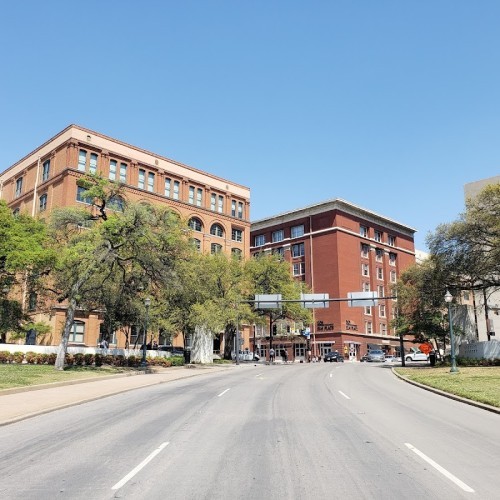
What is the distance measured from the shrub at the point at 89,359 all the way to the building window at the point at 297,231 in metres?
60.1

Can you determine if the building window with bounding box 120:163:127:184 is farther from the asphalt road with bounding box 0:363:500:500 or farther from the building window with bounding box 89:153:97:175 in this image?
the asphalt road with bounding box 0:363:500:500

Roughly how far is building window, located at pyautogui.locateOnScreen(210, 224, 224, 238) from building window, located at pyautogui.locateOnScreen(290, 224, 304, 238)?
2127cm

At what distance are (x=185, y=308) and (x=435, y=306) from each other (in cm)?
2080

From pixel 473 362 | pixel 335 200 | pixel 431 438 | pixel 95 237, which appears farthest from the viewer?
pixel 335 200

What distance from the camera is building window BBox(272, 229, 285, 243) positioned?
313 ft

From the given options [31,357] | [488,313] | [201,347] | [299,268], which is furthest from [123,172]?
[488,313]

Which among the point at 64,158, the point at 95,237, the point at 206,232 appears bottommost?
the point at 95,237

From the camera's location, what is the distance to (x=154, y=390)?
21.7 m

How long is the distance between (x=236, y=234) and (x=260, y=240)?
76.3ft

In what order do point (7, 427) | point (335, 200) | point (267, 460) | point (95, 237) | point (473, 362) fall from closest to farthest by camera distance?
point (267, 460) → point (7, 427) → point (95, 237) → point (473, 362) → point (335, 200)

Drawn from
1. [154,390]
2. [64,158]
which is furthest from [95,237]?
[64,158]

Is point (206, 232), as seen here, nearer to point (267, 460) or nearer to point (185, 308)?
point (185, 308)

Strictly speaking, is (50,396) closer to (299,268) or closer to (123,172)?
(123,172)

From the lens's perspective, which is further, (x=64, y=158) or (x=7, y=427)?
(x=64, y=158)
